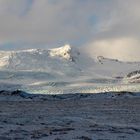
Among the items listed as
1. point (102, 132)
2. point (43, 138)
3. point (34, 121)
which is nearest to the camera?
point (43, 138)

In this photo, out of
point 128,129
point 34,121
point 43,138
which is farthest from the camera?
point 34,121

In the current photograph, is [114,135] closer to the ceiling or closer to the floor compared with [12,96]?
closer to the floor

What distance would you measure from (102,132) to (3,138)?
5.59 meters

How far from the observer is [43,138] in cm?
2662

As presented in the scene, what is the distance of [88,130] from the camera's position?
30062 millimetres

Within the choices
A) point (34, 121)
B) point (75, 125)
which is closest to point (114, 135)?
point (75, 125)

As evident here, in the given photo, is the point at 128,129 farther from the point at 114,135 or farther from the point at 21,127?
the point at 21,127

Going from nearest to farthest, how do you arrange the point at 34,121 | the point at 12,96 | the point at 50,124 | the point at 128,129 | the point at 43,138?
the point at 43,138, the point at 128,129, the point at 50,124, the point at 34,121, the point at 12,96

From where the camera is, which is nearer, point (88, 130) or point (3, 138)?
point (3, 138)

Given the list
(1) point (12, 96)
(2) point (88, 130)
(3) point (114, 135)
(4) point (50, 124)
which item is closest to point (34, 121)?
(4) point (50, 124)

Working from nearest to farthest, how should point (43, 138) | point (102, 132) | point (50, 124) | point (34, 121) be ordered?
1. point (43, 138)
2. point (102, 132)
3. point (50, 124)
4. point (34, 121)

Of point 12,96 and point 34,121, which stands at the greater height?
point 12,96

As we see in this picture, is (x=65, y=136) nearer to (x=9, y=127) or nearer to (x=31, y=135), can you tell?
(x=31, y=135)

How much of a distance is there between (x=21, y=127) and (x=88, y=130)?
14.7ft
